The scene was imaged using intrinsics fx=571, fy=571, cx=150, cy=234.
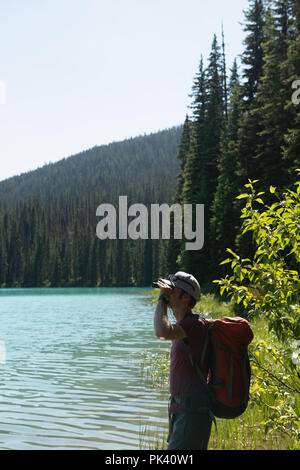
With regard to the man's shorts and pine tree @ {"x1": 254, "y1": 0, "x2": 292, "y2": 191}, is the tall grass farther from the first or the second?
→ pine tree @ {"x1": 254, "y1": 0, "x2": 292, "y2": 191}

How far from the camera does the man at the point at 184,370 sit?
4730mm

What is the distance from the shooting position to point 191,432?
4746 mm

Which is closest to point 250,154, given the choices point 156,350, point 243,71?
point 243,71

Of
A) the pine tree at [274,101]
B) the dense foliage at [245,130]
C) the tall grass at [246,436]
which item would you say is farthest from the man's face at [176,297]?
the pine tree at [274,101]

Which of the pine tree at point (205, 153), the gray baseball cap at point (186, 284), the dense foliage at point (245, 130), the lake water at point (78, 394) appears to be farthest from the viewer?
the pine tree at point (205, 153)

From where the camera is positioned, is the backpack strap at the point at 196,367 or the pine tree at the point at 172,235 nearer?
the backpack strap at the point at 196,367

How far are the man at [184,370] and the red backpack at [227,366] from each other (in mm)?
63

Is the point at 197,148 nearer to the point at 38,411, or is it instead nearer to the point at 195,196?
the point at 195,196

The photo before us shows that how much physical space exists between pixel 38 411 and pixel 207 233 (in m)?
31.6

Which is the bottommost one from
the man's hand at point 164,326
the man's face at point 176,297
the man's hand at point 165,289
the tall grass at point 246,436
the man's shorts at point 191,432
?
the tall grass at point 246,436

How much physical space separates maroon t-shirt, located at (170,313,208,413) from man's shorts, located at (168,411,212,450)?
97 millimetres

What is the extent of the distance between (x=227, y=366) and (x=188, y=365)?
1.09 ft

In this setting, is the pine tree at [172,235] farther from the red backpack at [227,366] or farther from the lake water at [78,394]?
the red backpack at [227,366]
